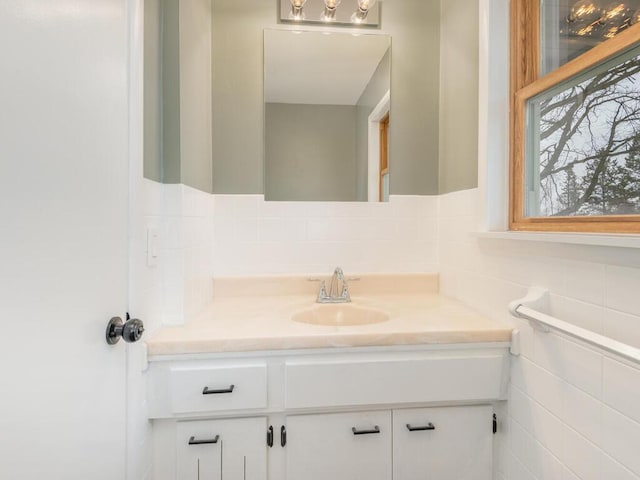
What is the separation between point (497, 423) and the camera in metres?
1.14

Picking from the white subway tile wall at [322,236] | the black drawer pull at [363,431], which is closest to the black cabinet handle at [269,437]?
the black drawer pull at [363,431]

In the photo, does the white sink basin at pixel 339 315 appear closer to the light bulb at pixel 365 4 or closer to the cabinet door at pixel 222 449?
the cabinet door at pixel 222 449

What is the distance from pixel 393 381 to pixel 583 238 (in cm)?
66

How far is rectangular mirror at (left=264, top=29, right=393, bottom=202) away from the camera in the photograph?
5.38ft

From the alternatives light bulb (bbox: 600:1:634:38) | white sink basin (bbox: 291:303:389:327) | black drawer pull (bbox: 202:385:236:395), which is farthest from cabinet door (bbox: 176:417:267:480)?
light bulb (bbox: 600:1:634:38)

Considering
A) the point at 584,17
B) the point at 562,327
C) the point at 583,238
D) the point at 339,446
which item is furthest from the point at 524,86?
the point at 339,446

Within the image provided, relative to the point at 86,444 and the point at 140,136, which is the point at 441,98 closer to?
the point at 140,136

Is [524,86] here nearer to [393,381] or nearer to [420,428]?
[393,381]

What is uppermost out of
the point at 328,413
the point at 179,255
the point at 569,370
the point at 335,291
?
the point at 179,255

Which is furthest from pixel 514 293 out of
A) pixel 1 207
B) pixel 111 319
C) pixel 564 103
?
pixel 1 207

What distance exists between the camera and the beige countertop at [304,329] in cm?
101

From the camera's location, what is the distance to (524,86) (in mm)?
1117

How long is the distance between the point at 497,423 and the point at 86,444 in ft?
3.98

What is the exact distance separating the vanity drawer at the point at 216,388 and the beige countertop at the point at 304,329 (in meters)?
0.06
